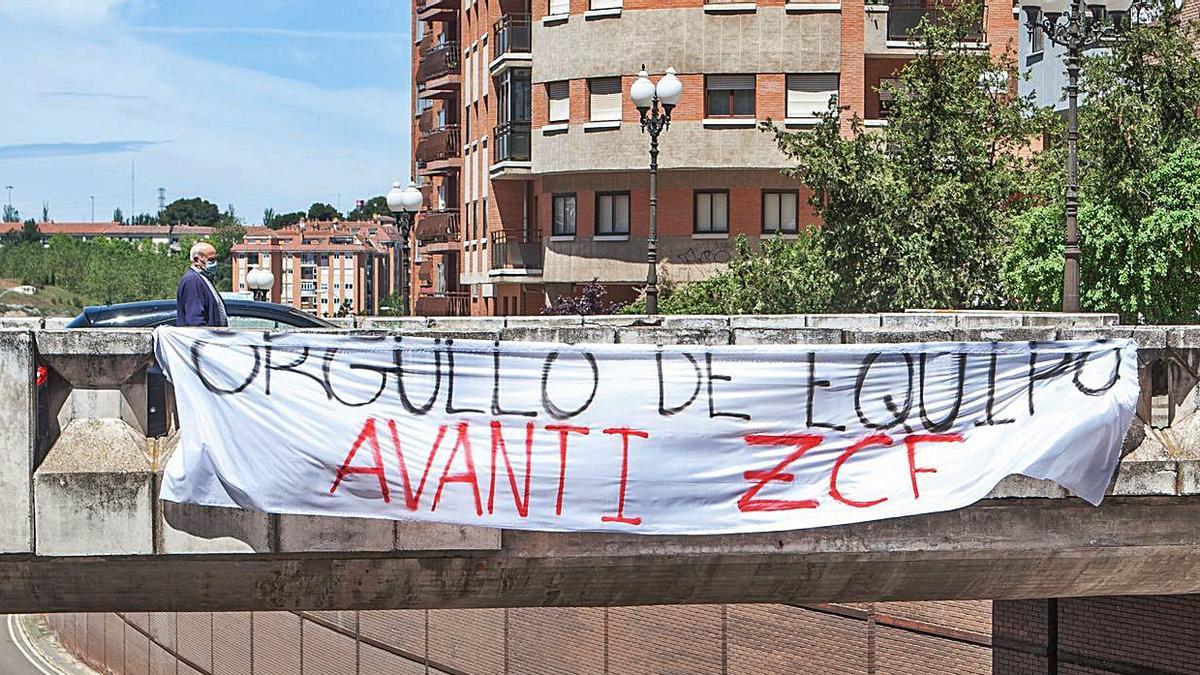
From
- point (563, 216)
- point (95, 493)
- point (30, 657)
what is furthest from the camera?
point (563, 216)

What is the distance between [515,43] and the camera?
51531 millimetres

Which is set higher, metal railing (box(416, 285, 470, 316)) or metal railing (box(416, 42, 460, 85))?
metal railing (box(416, 42, 460, 85))

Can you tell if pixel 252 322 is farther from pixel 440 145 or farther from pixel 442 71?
pixel 442 71

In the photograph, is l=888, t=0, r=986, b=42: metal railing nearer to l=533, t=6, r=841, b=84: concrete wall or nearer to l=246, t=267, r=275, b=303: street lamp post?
l=533, t=6, r=841, b=84: concrete wall

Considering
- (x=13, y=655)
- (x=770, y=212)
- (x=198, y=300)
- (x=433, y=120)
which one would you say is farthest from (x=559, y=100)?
(x=198, y=300)

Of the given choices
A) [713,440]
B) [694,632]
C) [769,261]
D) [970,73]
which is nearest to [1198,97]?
[970,73]

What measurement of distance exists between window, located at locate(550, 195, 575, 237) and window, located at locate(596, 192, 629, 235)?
91 centimetres

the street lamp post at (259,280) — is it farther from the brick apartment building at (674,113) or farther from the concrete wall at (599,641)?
the concrete wall at (599,641)

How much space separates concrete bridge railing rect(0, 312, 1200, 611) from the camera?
32.6 feet

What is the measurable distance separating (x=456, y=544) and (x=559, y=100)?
129 feet

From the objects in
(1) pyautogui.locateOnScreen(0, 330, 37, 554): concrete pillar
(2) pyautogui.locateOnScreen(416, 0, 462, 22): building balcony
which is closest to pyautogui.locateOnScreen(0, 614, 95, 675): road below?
(1) pyautogui.locateOnScreen(0, 330, 37, 554): concrete pillar

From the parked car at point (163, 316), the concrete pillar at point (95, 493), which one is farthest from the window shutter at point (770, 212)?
the concrete pillar at point (95, 493)

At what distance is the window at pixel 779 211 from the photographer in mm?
48125

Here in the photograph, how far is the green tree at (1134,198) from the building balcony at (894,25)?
1514cm
